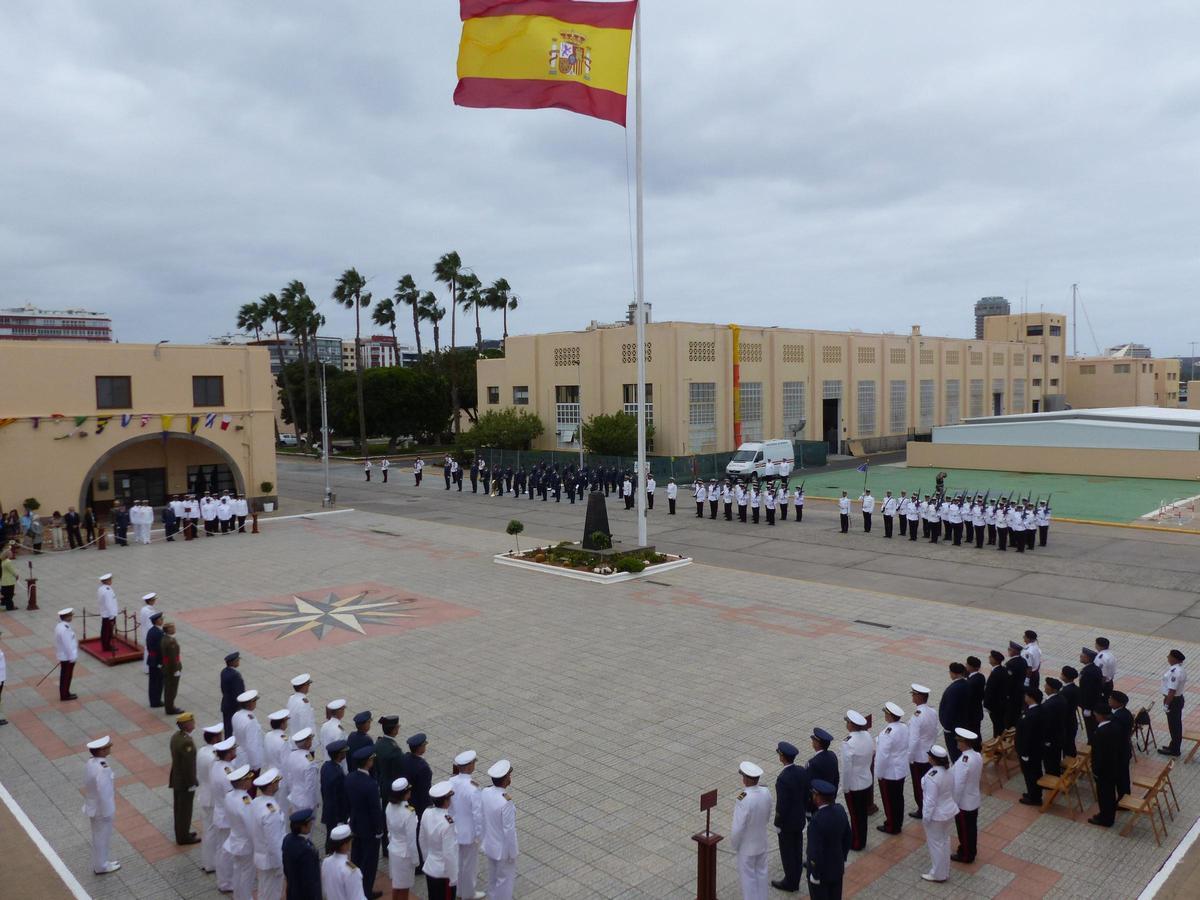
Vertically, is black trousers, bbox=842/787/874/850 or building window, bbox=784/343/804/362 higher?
building window, bbox=784/343/804/362

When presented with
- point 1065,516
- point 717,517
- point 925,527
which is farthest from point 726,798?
point 1065,516

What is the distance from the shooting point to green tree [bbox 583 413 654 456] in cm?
4581

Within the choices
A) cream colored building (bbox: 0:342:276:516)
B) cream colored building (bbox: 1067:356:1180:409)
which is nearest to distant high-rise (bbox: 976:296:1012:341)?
cream colored building (bbox: 1067:356:1180:409)

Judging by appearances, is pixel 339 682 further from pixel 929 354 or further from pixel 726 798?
pixel 929 354

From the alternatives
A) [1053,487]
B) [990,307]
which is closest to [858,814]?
[1053,487]

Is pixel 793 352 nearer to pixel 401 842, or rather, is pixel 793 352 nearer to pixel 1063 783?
pixel 1063 783

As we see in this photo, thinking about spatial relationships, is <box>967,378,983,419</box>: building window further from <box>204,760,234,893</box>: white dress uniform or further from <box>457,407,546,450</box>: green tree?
<box>204,760,234,893</box>: white dress uniform

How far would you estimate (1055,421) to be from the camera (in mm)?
45094

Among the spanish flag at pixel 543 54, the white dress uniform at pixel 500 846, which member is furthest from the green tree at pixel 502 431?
the white dress uniform at pixel 500 846

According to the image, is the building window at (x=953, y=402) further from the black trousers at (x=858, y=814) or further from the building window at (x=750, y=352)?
the black trousers at (x=858, y=814)

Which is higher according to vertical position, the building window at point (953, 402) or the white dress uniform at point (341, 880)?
the building window at point (953, 402)

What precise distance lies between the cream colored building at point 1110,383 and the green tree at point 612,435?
60.1m

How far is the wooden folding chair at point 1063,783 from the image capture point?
959 cm

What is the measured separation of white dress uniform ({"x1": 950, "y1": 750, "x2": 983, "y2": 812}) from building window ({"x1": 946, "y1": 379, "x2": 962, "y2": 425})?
210 feet
